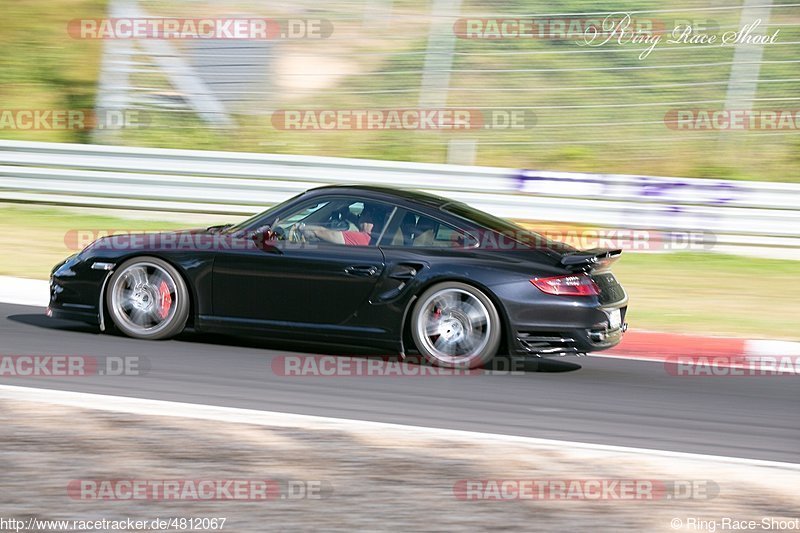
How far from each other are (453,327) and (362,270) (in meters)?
0.76

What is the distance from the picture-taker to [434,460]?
16.9 ft

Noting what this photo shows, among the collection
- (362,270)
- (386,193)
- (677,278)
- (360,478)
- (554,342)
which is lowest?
(360,478)

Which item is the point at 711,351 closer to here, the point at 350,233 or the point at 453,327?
the point at 453,327

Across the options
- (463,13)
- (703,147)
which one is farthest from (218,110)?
(703,147)

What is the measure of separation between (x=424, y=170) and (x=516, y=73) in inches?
Answer: 173

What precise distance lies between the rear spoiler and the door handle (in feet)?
4.35

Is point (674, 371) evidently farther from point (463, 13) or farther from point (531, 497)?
point (463, 13)

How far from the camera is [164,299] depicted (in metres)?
7.89

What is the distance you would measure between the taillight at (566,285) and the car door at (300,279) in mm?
1137

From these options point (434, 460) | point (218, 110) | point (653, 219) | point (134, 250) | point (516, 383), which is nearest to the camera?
point (434, 460)

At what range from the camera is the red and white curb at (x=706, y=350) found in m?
8.64

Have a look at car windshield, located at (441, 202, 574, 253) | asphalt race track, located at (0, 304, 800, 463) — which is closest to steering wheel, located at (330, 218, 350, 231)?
car windshield, located at (441, 202, 574, 253)

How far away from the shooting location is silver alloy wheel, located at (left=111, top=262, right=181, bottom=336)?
7.84 meters

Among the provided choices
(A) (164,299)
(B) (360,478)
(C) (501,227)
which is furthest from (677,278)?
(B) (360,478)
